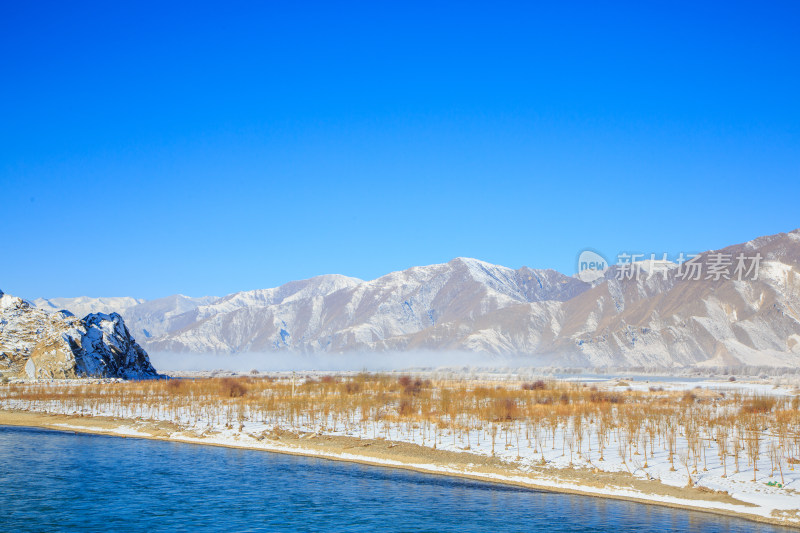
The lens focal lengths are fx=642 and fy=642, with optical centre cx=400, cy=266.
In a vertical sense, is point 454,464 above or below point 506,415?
below

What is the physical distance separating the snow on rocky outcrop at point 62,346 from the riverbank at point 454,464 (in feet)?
89.9

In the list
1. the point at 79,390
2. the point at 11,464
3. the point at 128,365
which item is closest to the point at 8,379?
the point at 128,365

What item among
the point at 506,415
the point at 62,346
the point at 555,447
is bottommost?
the point at 555,447

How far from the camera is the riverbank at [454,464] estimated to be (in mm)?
18438

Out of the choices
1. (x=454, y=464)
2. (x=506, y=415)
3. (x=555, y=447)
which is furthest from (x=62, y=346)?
(x=555, y=447)

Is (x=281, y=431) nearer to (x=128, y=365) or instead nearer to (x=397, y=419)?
(x=397, y=419)

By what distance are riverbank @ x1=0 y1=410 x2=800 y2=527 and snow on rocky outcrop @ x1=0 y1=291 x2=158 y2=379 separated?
89.9ft

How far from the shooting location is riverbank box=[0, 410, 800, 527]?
1844 centimetres

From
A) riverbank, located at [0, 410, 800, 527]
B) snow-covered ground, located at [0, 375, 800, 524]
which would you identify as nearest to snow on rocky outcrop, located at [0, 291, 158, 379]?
riverbank, located at [0, 410, 800, 527]

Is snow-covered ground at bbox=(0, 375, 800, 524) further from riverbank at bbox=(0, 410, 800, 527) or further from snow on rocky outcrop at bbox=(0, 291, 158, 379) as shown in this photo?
snow on rocky outcrop at bbox=(0, 291, 158, 379)

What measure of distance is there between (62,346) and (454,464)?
52476mm

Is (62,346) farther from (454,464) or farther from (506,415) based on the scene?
(454,464)

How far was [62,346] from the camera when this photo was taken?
63125mm

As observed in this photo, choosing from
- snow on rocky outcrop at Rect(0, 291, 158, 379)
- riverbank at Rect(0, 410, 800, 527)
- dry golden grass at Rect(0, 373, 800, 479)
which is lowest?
riverbank at Rect(0, 410, 800, 527)
